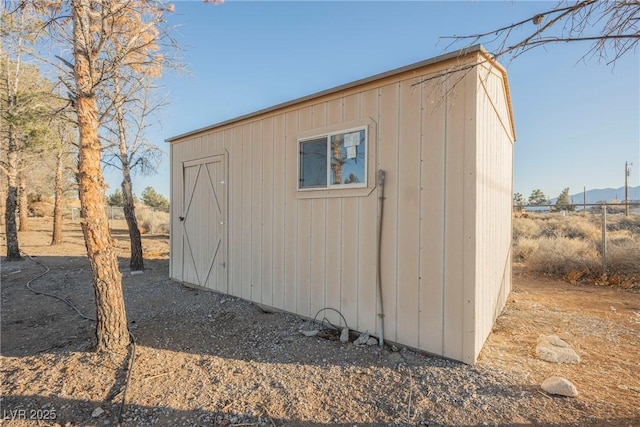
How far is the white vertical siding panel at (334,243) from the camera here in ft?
12.2

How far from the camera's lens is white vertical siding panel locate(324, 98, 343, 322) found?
3717 millimetres

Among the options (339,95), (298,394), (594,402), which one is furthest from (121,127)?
(594,402)

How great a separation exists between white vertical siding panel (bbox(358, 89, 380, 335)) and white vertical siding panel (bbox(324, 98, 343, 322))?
293mm

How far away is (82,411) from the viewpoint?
2.27m

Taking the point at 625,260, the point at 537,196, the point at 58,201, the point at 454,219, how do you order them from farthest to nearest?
the point at 537,196 < the point at 58,201 < the point at 625,260 < the point at 454,219

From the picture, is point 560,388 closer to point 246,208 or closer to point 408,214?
point 408,214

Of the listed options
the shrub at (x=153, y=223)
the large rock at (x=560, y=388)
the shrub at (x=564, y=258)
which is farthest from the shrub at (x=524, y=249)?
the shrub at (x=153, y=223)

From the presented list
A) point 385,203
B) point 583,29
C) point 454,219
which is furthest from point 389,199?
point 583,29

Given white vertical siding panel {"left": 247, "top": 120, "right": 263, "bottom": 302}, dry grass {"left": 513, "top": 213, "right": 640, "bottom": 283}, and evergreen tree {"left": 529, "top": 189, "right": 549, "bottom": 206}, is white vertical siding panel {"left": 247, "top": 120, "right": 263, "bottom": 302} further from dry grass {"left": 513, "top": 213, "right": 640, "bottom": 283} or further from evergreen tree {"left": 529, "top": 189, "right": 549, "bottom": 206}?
evergreen tree {"left": 529, "top": 189, "right": 549, "bottom": 206}

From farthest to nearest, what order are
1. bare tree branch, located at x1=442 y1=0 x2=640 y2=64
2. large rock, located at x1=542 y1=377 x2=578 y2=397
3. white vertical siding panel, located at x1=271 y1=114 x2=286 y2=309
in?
white vertical siding panel, located at x1=271 y1=114 x2=286 y2=309 → large rock, located at x1=542 y1=377 x2=578 y2=397 → bare tree branch, located at x1=442 y1=0 x2=640 y2=64

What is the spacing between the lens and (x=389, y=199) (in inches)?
130

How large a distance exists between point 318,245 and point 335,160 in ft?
3.58

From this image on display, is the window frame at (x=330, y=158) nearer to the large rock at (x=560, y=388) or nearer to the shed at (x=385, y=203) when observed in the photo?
the shed at (x=385, y=203)

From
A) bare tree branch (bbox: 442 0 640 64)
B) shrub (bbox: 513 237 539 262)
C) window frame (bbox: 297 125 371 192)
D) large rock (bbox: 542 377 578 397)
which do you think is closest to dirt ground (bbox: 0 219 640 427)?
large rock (bbox: 542 377 578 397)
